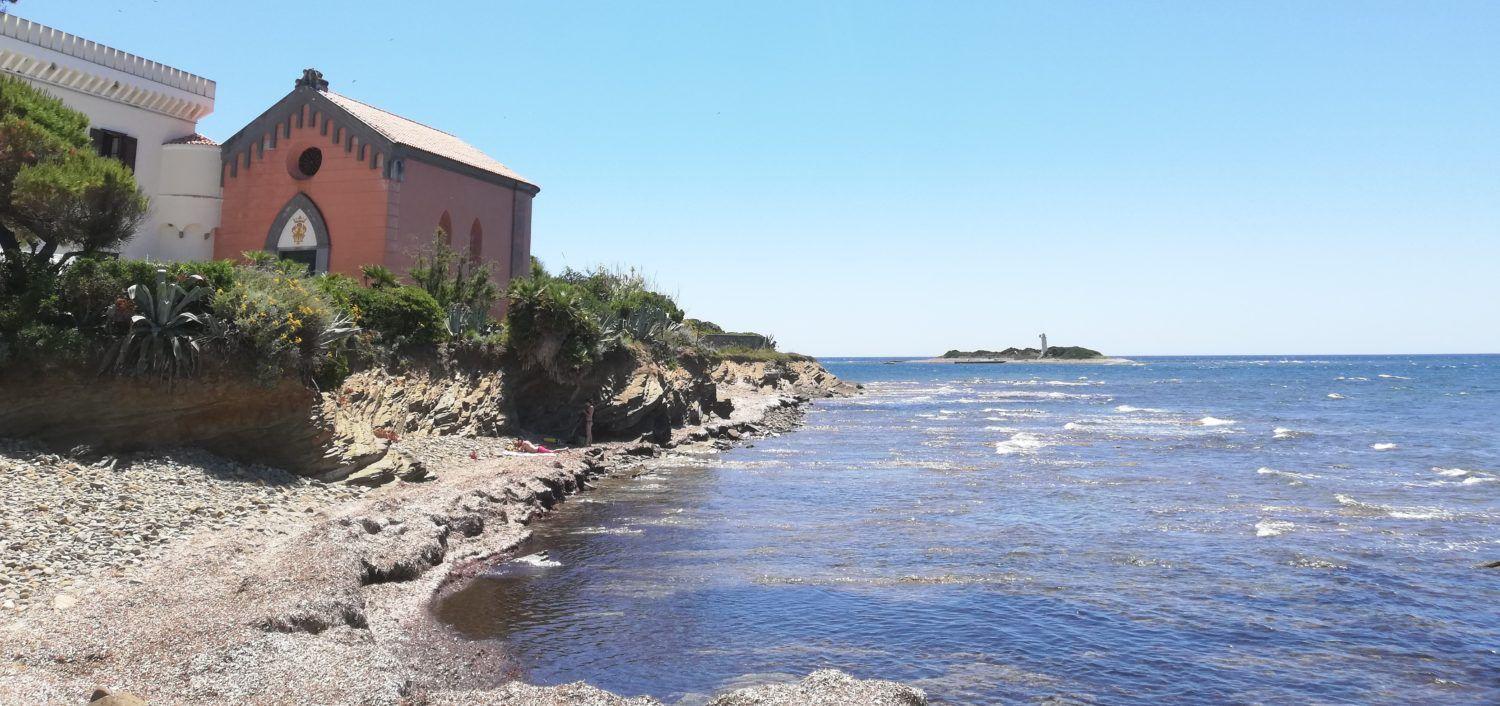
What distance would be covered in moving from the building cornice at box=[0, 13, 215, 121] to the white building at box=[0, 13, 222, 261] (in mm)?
23

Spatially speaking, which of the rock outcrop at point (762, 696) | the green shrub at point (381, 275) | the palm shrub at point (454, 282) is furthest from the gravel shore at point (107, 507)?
the palm shrub at point (454, 282)

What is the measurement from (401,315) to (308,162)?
32.9ft

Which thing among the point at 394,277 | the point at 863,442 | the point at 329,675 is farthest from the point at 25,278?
the point at 863,442

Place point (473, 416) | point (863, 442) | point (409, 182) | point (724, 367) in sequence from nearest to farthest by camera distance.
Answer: point (473, 416)
point (409, 182)
point (863, 442)
point (724, 367)

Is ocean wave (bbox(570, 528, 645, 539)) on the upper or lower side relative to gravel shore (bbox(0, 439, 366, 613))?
lower

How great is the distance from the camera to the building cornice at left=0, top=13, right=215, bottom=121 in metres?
23.5

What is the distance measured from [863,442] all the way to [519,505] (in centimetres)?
2134

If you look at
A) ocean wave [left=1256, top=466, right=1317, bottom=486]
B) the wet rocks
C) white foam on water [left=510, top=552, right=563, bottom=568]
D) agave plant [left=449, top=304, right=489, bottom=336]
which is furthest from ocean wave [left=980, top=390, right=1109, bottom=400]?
the wet rocks

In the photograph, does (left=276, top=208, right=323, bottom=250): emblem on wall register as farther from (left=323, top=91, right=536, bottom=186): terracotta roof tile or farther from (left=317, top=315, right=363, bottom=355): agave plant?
(left=317, top=315, right=363, bottom=355): agave plant

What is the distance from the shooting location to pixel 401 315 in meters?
21.8

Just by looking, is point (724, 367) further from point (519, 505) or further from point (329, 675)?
point (329, 675)

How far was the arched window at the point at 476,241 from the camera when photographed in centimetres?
3108

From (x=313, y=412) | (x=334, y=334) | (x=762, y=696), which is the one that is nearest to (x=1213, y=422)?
(x=334, y=334)

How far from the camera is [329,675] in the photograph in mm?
7945
